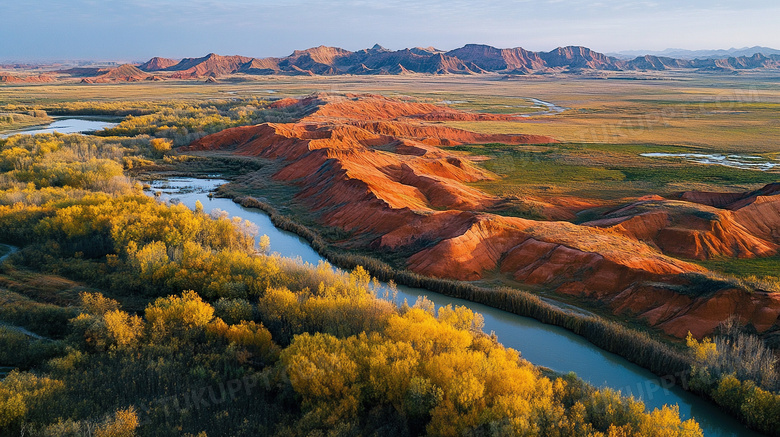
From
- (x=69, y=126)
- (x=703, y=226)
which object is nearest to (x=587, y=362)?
(x=703, y=226)

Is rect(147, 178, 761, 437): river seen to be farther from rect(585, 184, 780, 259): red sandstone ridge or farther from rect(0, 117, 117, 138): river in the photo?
rect(0, 117, 117, 138): river

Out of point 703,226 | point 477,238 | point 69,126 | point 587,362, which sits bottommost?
point 587,362

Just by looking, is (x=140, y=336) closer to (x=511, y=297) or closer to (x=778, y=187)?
(x=511, y=297)

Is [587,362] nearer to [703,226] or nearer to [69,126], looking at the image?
[703,226]

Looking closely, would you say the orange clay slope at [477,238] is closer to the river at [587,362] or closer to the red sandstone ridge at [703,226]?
the red sandstone ridge at [703,226]

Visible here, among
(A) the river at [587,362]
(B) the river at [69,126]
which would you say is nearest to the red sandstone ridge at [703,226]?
(A) the river at [587,362]

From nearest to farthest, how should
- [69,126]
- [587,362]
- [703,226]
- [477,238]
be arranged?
1. [587,362]
2. [477,238]
3. [703,226]
4. [69,126]

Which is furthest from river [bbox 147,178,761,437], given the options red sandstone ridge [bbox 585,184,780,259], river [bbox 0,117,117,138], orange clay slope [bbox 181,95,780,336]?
river [bbox 0,117,117,138]
